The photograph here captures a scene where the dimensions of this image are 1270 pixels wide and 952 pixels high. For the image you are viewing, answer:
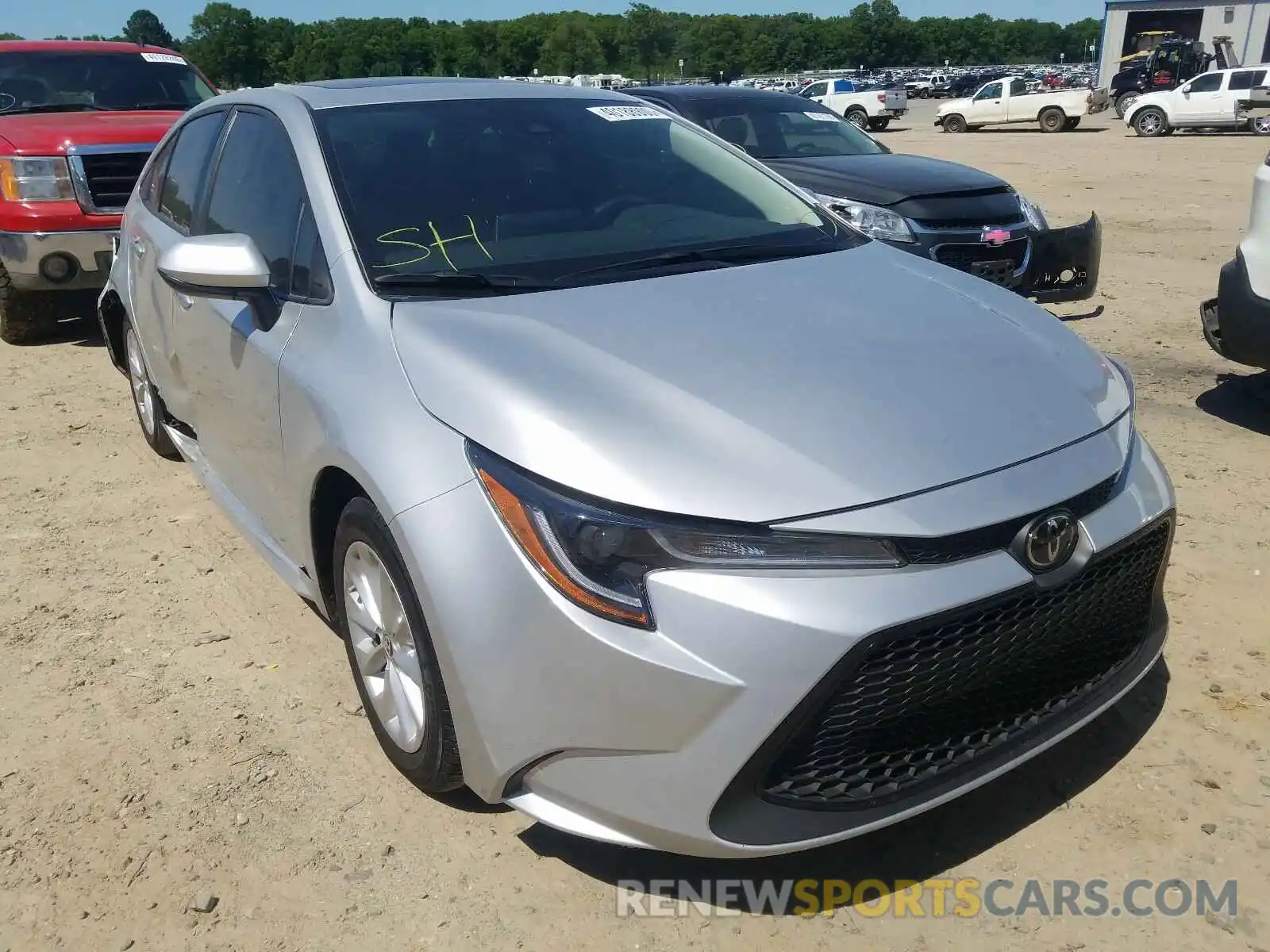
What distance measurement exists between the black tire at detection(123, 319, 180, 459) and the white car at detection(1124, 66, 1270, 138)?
27.1 meters

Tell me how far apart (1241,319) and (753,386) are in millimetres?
3338

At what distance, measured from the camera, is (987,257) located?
684 centimetres

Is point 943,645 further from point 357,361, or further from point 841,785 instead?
point 357,361

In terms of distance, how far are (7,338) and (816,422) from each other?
7268 mm

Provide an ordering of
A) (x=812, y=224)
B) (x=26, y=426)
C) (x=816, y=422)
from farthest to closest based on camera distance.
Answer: (x=26, y=426) < (x=812, y=224) < (x=816, y=422)

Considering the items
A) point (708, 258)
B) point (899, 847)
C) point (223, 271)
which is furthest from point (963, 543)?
point (223, 271)

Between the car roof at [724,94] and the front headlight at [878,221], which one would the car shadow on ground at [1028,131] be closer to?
the car roof at [724,94]

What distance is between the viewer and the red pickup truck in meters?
6.75

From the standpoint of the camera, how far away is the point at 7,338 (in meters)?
7.55

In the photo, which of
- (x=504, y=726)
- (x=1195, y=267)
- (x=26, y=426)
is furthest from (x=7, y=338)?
(x=1195, y=267)

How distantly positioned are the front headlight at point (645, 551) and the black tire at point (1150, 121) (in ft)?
93.5

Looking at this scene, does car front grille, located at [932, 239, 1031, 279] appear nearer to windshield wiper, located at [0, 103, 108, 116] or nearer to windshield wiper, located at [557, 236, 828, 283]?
windshield wiper, located at [557, 236, 828, 283]

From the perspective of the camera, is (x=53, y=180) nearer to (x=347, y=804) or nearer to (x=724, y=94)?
(x=724, y=94)

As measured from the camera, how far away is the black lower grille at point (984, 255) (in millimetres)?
6750
